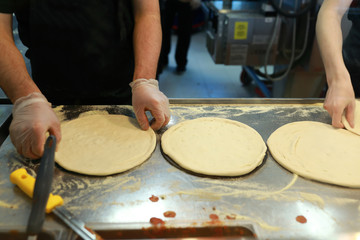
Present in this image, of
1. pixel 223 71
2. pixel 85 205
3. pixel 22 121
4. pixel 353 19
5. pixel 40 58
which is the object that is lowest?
pixel 223 71

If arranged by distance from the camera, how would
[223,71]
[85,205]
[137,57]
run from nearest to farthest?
[85,205] → [137,57] → [223,71]

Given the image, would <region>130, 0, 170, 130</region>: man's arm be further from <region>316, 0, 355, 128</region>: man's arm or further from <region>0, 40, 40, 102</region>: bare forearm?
<region>316, 0, 355, 128</region>: man's arm

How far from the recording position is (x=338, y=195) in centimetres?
118

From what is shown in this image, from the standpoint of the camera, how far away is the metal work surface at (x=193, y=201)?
1.04 meters

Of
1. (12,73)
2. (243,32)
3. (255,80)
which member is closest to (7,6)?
A: (12,73)

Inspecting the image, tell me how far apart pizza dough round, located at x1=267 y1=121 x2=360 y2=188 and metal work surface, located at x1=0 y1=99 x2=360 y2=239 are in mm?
36

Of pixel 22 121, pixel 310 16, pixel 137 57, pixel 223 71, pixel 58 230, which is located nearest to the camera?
pixel 58 230

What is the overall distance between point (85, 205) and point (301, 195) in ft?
2.68

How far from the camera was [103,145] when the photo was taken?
142 cm

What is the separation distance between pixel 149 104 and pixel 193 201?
0.54 m

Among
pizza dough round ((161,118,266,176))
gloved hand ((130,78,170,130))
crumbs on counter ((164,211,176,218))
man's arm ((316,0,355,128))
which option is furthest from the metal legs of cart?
crumbs on counter ((164,211,176,218))

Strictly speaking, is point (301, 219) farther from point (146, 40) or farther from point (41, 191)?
point (146, 40)

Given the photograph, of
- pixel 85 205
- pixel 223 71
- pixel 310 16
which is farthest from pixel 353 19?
pixel 223 71

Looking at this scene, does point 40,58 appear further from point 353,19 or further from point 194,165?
point 353,19
